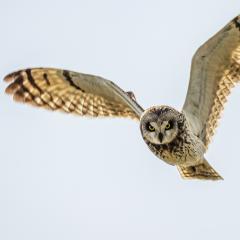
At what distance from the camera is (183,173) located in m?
8.63

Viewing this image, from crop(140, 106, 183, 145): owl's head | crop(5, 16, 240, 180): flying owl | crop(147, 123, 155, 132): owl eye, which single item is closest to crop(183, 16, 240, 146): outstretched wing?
crop(5, 16, 240, 180): flying owl

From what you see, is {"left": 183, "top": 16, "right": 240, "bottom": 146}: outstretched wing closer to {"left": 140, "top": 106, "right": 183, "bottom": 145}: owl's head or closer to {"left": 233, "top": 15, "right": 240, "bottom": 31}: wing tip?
{"left": 233, "top": 15, "right": 240, "bottom": 31}: wing tip

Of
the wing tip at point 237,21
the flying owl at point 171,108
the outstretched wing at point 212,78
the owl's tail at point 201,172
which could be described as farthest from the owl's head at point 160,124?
the wing tip at point 237,21

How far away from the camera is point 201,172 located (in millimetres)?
8523

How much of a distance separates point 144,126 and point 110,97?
2.89 feet

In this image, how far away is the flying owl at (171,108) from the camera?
7.64 metres

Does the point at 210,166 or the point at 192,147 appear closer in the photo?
the point at 192,147

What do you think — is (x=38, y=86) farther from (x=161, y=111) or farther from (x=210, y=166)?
(x=210, y=166)

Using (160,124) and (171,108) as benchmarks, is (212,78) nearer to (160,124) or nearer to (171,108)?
(171,108)

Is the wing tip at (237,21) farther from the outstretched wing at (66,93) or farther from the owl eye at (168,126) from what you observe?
the outstretched wing at (66,93)

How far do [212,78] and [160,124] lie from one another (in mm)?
1029

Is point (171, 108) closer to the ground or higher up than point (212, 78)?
closer to the ground

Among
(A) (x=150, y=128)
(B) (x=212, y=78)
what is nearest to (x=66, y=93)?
(A) (x=150, y=128)

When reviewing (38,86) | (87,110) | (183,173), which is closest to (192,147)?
(183,173)
